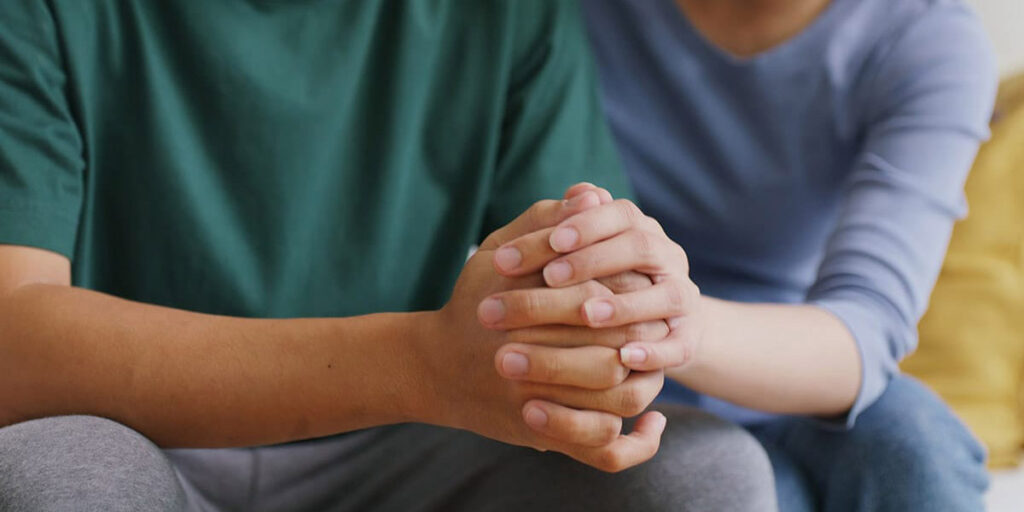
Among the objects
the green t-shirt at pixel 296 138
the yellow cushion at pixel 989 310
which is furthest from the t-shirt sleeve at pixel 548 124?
the yellow cushion at pixel 989 310

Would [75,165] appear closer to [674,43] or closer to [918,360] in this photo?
[674,43]

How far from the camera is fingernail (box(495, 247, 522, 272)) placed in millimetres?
771

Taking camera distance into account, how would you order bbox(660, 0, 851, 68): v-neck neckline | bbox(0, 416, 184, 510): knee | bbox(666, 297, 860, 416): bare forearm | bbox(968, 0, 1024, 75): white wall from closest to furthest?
bbox(0, 416, 184, 510): knee
bbox(666, 297, 860, 416): bare forearm
bbox(660, 0, 851, 68): v-neck neckline
bbox(968, 0, 1024, 75): white wall

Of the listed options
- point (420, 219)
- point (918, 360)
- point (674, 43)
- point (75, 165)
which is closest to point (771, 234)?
point (674, 43)

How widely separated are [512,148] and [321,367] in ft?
1.07

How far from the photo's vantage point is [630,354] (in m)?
0.76

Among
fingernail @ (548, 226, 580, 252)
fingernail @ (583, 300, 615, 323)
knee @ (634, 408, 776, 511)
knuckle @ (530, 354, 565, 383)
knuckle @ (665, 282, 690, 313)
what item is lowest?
knee @ (634, 408, 776, 511)

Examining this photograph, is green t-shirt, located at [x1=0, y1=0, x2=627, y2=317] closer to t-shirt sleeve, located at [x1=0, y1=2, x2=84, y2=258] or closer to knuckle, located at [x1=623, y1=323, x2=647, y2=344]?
t-shirt sleeve, located at [x1=0, y1=2, x2=84, y2=258]

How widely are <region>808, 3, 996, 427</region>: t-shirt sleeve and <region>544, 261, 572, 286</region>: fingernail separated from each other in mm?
324

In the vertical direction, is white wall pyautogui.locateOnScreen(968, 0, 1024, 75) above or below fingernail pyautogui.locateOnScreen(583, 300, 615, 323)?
below

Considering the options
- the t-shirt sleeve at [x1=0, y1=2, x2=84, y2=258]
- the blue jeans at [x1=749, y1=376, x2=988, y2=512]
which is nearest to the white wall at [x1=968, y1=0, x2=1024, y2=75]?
the blue jeans at [x1=749, y1=376, x2=988, y2=512]

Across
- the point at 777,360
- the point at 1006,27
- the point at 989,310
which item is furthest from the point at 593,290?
the point at 1006,27

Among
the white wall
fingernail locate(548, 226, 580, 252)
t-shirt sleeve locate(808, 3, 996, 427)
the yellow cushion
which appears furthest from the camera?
the white wall

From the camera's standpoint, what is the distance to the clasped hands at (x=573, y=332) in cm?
76
